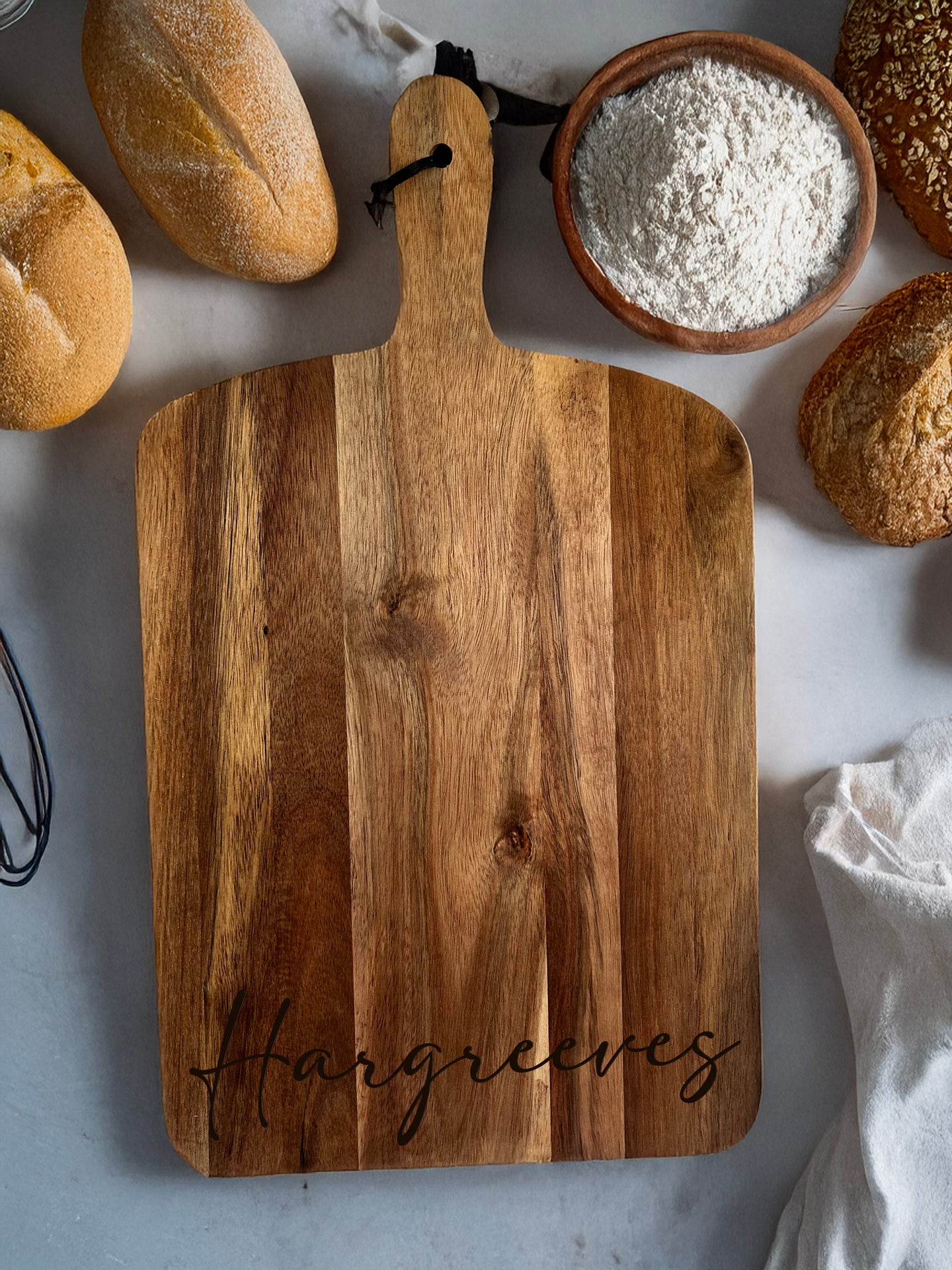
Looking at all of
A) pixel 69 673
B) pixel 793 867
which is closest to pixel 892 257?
pixel 793 867

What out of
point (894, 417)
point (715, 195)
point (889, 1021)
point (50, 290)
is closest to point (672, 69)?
point (715, 195)

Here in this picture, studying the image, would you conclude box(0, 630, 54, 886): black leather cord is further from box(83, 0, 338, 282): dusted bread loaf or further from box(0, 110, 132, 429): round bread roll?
box(83, 0, 338, 282): dusted bread loaf

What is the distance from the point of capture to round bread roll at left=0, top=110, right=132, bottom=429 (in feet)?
2.16

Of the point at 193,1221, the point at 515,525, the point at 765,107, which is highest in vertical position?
the point at 765,107

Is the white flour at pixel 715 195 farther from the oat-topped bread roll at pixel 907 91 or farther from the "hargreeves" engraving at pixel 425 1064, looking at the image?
the "hargreeves" engraving at pixel 425 1064

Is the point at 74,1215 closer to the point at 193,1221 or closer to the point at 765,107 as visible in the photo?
the point at 193,1221

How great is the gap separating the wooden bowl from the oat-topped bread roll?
6cm

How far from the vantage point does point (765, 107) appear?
0.68 m

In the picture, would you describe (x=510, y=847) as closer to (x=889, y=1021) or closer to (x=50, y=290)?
(x=889, y=1021)

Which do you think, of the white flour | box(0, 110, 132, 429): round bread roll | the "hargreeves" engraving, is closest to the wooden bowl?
the white flour

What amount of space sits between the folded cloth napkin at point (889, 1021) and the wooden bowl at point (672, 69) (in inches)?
16.3

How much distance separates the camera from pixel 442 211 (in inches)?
27.9

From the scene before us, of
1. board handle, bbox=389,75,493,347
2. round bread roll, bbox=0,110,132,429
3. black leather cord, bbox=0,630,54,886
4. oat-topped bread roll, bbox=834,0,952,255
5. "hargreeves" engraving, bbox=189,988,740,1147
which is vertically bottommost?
"hargreeves" engraving, bbox=189,988,740,1147

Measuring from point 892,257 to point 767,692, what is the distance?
43cm
